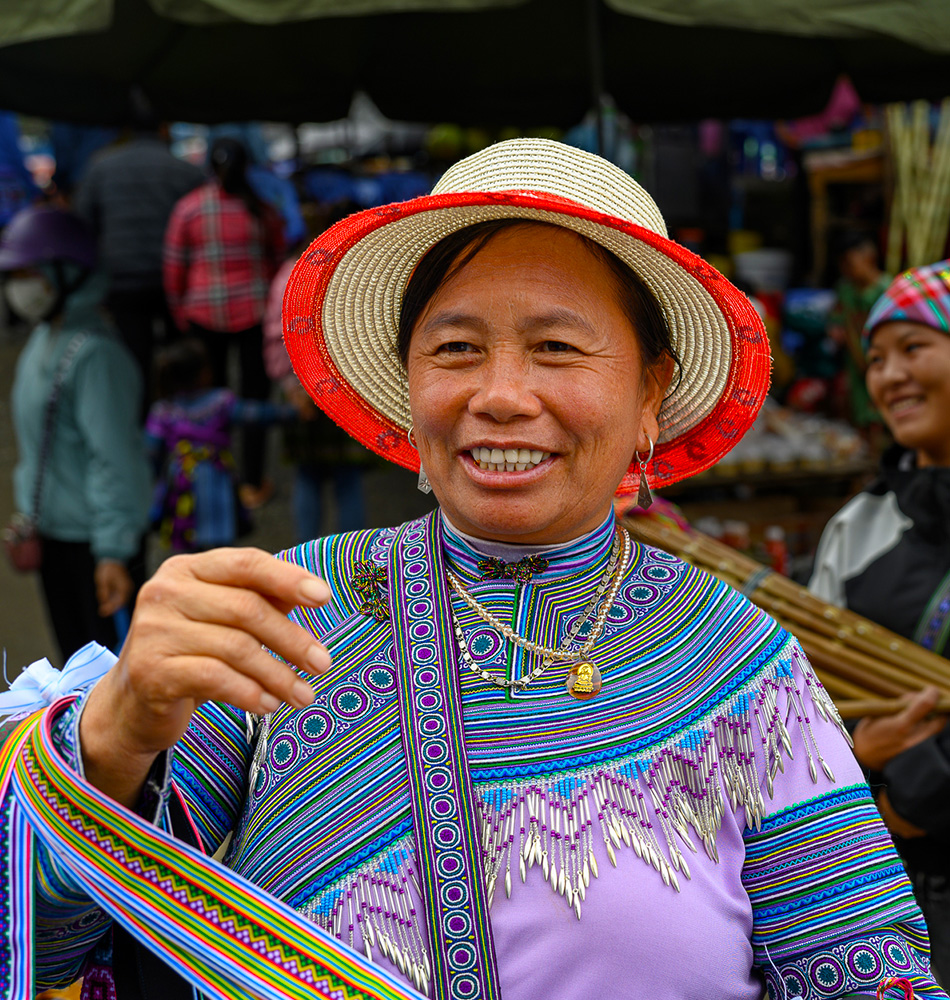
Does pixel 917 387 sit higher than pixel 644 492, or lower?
lower

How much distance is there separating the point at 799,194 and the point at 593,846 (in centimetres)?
855

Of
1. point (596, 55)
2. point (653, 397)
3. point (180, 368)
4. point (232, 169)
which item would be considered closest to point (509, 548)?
point (653, 397)

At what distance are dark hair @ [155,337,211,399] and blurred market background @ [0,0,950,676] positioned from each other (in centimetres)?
112

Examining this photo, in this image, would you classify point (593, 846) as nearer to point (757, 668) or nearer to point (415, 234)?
point (757, 668)

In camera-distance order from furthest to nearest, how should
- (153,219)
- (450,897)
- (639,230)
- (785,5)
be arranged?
1. (153,219)
2. (785,5)
3. (639,230)
4. (450,897)

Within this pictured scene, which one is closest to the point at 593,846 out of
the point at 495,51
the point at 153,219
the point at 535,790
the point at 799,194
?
the point at 535,790

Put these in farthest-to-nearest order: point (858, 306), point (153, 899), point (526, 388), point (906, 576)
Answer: point (858, 306) < point (906, 576) < point (526, 388) < point (153, 899)

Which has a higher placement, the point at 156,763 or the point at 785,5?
the point at 785,5

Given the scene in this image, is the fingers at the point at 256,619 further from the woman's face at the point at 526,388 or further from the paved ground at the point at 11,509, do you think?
the paved ground at the point at 11,509

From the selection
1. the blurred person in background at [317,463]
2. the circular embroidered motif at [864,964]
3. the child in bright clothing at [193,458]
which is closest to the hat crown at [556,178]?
the circular embroidered motif at [864,964]

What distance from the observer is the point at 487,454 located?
4.51 feet

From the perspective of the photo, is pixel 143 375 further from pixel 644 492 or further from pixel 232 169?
pixel 644 492

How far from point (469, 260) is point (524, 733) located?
26.9 inches

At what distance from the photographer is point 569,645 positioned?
1405 millimetres
